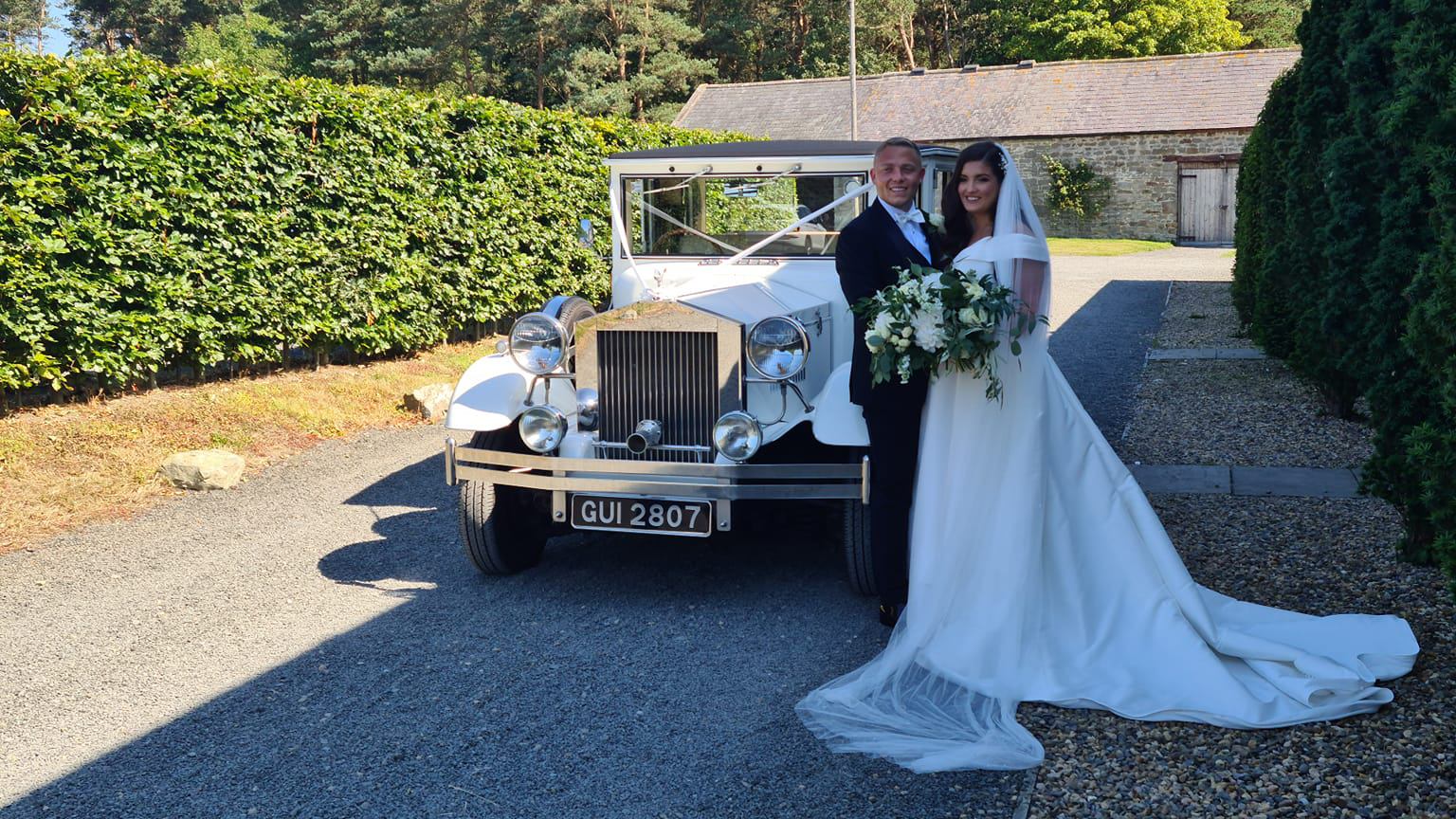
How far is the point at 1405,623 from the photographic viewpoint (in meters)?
4.13

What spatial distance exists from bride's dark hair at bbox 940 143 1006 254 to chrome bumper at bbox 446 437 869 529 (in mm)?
1020

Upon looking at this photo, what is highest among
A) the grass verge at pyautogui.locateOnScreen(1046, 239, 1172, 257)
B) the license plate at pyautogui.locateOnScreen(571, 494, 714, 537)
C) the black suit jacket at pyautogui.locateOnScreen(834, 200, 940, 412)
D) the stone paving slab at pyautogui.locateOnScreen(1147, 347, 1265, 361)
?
the grass verge at pyautogui.locateOnScreen(1046, 239, 1172, 257)

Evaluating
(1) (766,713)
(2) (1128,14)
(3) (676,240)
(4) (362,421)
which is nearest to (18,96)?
(4) (362,421)

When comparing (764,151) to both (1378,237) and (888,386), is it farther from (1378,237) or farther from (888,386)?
(1378,237)

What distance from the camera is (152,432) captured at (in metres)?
8.20

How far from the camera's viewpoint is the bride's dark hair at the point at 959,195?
14.6ft

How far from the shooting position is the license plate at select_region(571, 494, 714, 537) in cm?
496

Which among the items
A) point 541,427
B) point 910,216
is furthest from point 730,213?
point 541,427

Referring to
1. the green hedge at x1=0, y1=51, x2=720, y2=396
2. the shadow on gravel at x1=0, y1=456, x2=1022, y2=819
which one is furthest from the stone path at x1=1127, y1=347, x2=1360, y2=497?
the green hedge at x1=0, y1=51, x2=720, y2=396

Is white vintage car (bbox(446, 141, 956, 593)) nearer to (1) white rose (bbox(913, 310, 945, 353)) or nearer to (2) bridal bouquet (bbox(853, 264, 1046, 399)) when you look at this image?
(2) bridal bouquet (bbox(853, 264, 1046, 399))

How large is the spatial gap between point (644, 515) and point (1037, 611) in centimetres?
177

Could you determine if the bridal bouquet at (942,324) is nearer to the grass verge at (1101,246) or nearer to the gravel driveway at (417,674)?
the gravel driveway at (417,674)

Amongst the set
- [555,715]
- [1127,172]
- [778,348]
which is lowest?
[555,715]

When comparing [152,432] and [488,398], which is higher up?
[488,398]
